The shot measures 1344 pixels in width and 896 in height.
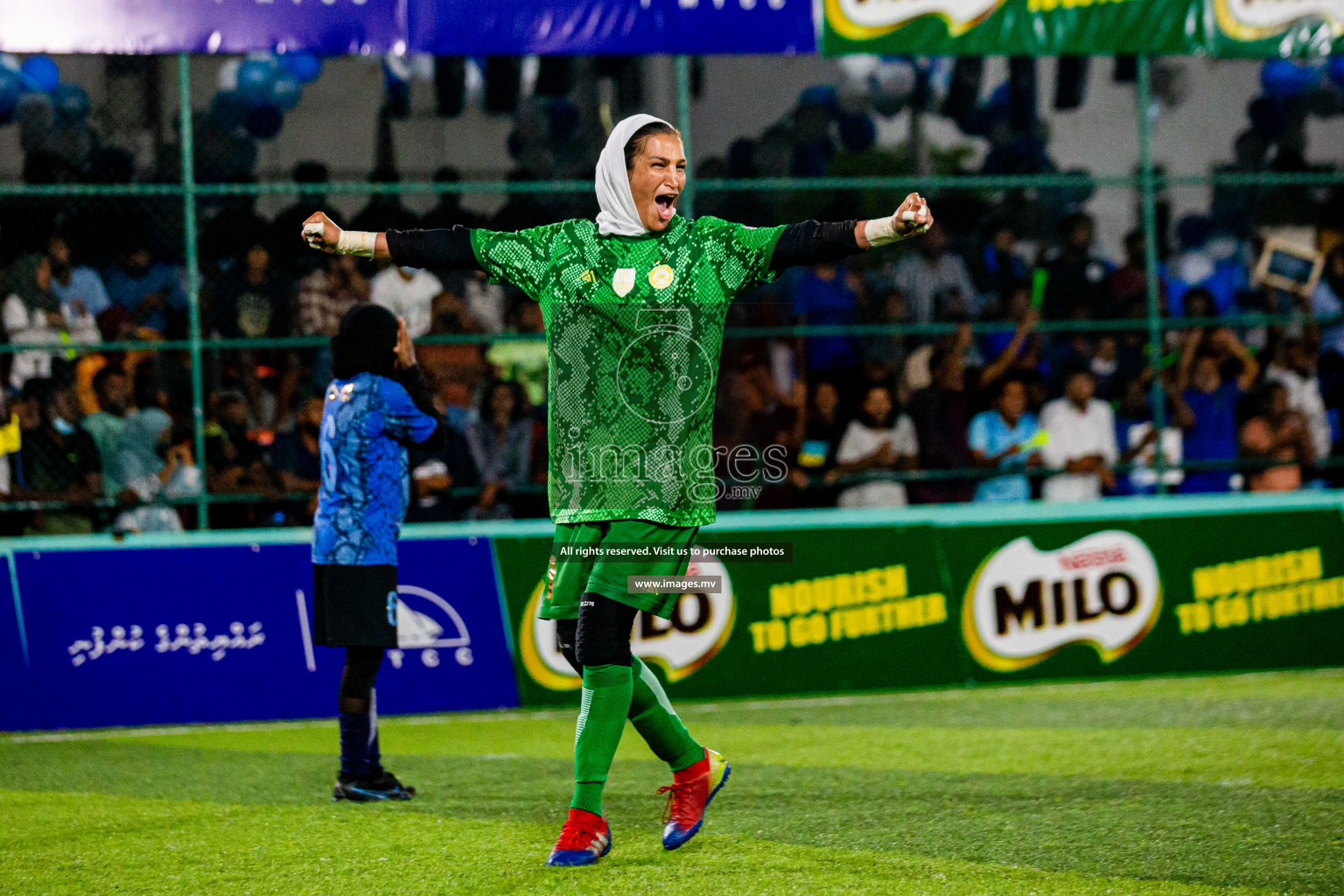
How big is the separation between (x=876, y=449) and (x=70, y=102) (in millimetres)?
6296

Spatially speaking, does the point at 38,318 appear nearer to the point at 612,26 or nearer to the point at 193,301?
the point at 193,301

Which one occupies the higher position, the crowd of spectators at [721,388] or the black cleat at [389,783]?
the crowd of spectators at [721,388]

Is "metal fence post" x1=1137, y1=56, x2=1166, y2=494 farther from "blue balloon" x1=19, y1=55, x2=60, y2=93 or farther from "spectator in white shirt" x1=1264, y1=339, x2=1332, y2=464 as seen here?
"blue balloon" x1=19, y1=55, x2=60, y2=93

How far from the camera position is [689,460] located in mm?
4652

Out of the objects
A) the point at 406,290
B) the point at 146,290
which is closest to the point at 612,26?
the point at 406,290

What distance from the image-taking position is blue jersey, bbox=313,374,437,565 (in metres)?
5.86

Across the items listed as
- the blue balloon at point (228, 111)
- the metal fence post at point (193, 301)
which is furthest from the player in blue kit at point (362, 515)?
the blue balloon at point (228, 111)

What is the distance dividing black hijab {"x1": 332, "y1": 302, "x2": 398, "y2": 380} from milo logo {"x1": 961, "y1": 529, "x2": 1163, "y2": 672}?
4.00 m

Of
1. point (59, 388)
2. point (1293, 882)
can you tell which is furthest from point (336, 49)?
point (1293, 882)

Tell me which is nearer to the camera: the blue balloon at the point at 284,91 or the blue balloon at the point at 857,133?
the blue balloon at the point at 284,91

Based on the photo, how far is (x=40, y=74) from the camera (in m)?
11.5

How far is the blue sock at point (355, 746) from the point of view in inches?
228

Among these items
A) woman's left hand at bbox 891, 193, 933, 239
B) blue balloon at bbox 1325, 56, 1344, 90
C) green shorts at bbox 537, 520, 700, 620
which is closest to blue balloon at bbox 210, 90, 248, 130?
green shorts at bbox 537, 520, 700, 620

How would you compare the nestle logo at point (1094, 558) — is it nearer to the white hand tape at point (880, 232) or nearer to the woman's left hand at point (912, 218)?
the white hand tape at point (880, 232)
